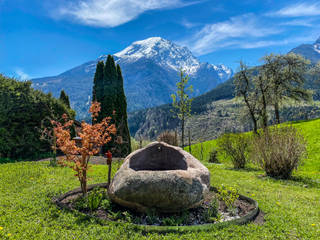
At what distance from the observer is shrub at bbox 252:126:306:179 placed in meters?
10.6

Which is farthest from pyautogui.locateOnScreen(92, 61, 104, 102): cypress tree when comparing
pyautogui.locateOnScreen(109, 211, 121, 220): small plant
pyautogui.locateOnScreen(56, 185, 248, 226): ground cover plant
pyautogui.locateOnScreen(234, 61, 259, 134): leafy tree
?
pyautogui.locateOnScreen(109, 211, 121, 220): small plant

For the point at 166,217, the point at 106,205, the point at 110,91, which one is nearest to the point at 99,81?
the point at 110,91

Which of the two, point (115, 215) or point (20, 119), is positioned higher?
point (20, 119)

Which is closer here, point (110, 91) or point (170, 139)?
point (170, 139)

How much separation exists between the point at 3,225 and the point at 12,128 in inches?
463

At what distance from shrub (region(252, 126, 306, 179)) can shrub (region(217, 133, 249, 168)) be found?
293 cm

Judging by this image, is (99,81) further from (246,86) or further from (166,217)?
(166,217)

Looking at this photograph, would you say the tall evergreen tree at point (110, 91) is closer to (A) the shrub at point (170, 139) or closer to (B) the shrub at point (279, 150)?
(A) the shrub at point (170, 139)

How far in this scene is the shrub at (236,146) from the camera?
1470 centimetres

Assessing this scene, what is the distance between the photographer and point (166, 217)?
5.35 metres

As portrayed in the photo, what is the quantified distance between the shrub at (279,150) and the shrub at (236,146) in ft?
9.61

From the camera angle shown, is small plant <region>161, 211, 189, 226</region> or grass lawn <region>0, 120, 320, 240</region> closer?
grass lawn <region>0, 120, 320, 240</region>

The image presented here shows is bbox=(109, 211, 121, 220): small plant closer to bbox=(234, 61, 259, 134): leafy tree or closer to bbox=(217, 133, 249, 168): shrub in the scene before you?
bbox=(217, 133, 249, 168): shrub

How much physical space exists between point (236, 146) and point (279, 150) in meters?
4.24
